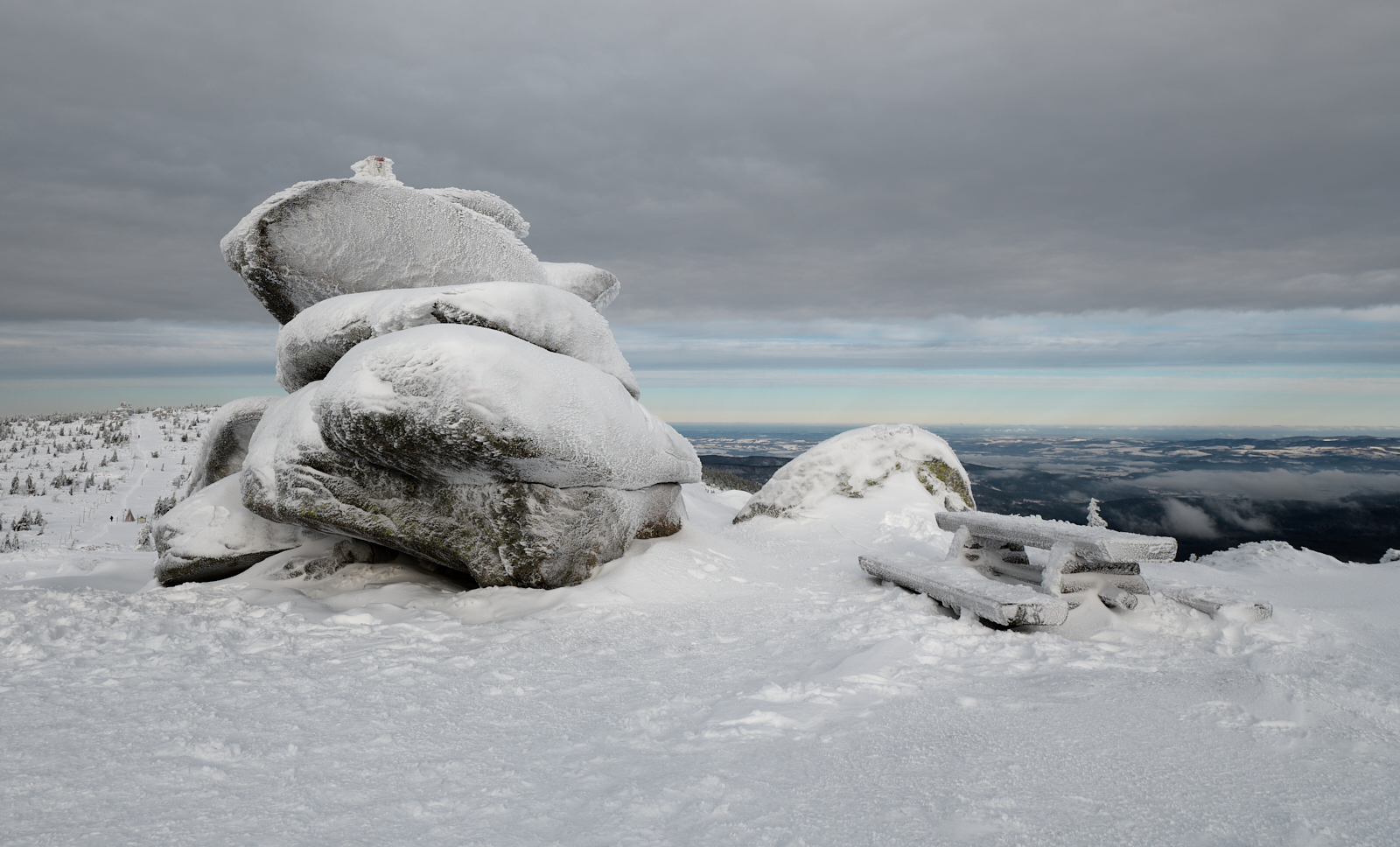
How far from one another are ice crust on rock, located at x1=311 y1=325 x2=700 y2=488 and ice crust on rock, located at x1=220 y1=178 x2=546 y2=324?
73.8 inches

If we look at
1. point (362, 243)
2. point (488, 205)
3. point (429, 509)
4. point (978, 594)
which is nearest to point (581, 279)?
point (488, 205)

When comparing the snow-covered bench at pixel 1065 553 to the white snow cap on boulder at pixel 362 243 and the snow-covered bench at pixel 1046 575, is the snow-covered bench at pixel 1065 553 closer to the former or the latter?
the snow-covered bench at pixel 1046 575

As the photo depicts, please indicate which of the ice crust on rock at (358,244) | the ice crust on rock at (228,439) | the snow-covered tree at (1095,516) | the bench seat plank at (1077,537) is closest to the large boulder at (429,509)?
the ice crust on rock at (358,244)

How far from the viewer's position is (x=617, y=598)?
521 centimetres

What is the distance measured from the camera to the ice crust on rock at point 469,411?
456cm

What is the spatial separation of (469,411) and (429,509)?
1.14 meters

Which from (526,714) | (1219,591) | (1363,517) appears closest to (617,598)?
(526,714)

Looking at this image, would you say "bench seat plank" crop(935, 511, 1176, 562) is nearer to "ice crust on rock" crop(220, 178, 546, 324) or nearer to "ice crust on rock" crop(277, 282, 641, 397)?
"ice crust on rock" crop(277, 282, 641, 397)

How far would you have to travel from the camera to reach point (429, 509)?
5.19m

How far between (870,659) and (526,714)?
6.05 feet

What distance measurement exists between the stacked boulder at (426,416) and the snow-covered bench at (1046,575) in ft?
8.25

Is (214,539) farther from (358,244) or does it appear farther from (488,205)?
(488,205)

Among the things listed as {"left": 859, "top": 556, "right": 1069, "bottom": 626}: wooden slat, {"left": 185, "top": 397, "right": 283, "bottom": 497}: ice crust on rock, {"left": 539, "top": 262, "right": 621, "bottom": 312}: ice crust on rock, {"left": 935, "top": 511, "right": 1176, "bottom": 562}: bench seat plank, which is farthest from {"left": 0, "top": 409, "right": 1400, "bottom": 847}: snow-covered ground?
Result: {"left": 539, "top": 262, "right": 621, "bottom": 312}: ice crust on rock

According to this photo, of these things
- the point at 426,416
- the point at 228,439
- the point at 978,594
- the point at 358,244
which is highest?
the point at 358,244
